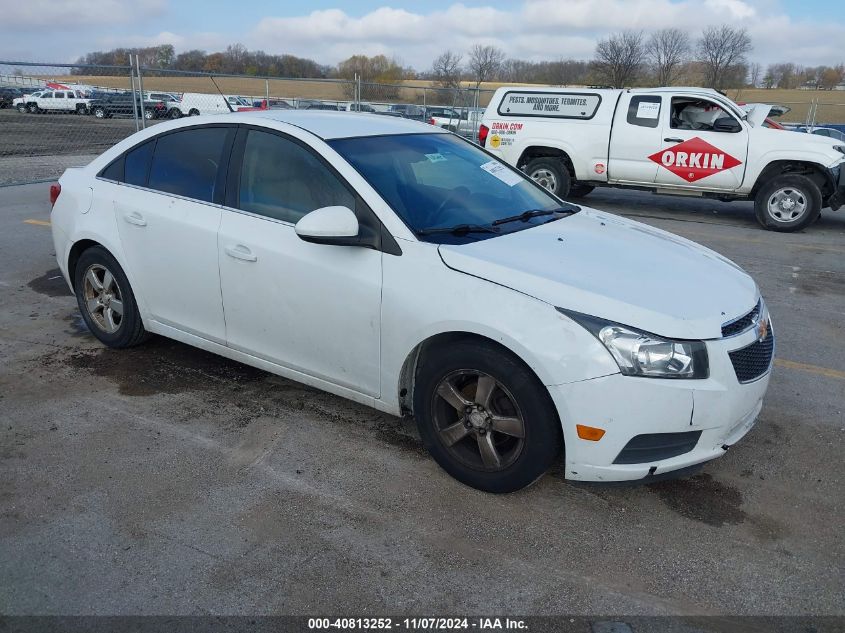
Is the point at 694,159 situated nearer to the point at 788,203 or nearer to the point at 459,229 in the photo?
the point at 788,203

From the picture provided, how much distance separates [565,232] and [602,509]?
145 centimetres

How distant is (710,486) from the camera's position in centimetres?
337

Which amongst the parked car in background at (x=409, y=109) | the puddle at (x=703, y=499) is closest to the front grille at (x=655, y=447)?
the puddle at (x=703, y=499)

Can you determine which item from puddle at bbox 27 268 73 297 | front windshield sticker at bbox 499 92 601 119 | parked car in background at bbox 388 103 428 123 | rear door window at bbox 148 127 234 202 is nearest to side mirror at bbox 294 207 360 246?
rear door window at bbox 148 127 234 202

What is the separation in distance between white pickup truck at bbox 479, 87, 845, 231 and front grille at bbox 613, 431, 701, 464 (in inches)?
336

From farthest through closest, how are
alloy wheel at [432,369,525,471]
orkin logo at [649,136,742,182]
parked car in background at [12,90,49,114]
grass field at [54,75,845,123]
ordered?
parked car in background at [12,90,49,114] < grass field at [54,75,845,123] < orkin logo at [649,136,742,182] < alloy wheel at [432,369,525,471]

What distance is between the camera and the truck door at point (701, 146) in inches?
404

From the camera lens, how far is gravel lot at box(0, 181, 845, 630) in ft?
8.48

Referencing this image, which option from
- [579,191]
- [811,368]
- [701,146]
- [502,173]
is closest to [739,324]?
[502,173]

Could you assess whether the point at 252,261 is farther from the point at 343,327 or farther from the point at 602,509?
the point at 602,509

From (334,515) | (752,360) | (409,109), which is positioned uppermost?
(409,109)

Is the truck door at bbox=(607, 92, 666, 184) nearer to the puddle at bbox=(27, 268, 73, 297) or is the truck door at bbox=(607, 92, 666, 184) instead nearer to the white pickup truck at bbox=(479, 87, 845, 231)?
the white pickup truck at bbox=(479, 87, 845, 231)

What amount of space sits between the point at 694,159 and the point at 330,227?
8820mm

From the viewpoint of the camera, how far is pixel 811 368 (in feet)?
15.9
